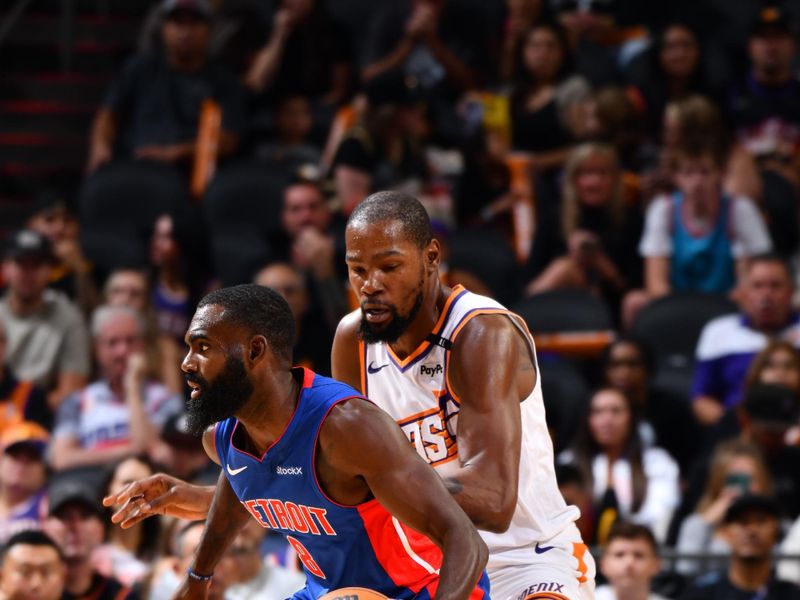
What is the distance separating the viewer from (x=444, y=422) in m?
4.56

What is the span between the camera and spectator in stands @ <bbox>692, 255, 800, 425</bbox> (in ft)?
28.0

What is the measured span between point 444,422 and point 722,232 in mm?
5232

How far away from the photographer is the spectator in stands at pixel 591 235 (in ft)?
31.3

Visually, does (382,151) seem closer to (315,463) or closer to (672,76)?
(672,76)

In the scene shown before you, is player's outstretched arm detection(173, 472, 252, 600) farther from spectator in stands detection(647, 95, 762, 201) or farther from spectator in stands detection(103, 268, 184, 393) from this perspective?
spectator in stands detection(647, 95, 762, 201)

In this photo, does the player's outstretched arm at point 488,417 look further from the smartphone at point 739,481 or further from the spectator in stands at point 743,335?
the spectator in stands at point 743,335

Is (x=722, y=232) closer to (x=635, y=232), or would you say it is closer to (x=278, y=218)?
(x=635, y=232)

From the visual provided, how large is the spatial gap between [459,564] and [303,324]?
549cm

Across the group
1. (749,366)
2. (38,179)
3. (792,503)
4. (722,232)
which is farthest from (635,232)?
(38,179)

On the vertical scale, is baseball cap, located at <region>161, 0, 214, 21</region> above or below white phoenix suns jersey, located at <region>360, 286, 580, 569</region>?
above

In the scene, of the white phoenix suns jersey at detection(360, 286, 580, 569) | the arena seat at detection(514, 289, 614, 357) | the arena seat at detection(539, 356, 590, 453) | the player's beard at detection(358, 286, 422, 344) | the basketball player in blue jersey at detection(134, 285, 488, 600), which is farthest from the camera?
the arena seat at detection(514, 289, 614, 357)

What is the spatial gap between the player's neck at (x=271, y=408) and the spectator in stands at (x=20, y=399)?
5580 mm

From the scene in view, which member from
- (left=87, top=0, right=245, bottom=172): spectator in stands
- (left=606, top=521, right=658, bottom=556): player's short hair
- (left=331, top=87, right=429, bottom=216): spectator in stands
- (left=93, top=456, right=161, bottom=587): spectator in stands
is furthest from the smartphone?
(left=87, top=0, right=245, bottom=172): spectator in stands

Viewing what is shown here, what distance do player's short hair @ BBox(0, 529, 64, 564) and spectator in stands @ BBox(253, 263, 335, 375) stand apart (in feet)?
7.03
